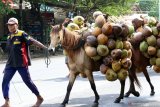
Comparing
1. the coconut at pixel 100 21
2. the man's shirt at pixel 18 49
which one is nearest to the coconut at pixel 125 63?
the coconut at pixel 100 21

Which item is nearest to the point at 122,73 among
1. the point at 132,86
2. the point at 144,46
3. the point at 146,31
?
the point at 144,46

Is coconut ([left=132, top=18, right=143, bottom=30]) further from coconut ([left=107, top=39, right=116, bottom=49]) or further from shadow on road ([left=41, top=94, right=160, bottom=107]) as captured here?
shadow on road ([left=41, top=94, right=160, bottom=107])

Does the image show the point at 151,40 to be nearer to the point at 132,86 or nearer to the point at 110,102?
the point at 132,86

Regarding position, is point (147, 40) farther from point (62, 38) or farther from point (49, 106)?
point (49, 106)

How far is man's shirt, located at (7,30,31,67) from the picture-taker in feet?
32.3

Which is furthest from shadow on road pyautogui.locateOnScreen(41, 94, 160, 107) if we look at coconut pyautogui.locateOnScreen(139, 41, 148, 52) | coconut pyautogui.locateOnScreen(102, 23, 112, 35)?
coconut pyautogui.locateOnScreen(102, 23, 112, 35)

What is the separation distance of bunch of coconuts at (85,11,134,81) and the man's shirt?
140 centimetres

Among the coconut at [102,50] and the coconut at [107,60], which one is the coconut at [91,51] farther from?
the coconut at [107,60]

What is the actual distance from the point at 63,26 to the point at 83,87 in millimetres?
3969

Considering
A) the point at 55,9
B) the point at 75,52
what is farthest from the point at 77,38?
the point at 55,9

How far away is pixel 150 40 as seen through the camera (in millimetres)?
10711

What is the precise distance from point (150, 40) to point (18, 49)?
298cm

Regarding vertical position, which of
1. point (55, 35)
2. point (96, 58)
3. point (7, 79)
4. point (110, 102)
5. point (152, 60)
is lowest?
point (110, 102)

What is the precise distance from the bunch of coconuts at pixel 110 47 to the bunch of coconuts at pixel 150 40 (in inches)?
22.2
